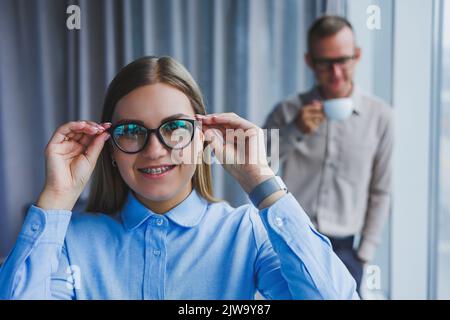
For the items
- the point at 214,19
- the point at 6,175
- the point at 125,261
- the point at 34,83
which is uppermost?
the point at 214,19

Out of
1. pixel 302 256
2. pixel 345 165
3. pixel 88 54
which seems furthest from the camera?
pixel 345 165

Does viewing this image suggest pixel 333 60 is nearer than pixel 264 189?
No

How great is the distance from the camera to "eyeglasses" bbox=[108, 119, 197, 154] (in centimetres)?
77

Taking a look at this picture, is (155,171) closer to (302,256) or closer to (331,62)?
(302,256)

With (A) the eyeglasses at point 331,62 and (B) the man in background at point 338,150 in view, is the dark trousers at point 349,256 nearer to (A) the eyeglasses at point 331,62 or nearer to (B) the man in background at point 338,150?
(B) the man in background at point 338,150

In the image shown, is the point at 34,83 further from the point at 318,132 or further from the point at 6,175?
the point at 318,132

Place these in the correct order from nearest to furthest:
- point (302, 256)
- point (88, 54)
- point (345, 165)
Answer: point (302, 256), point (88, 54), point (345, 165)

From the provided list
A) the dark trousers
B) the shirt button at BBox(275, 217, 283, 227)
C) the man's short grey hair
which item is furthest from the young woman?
the man's short grey hair

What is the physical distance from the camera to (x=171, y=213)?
0.82m

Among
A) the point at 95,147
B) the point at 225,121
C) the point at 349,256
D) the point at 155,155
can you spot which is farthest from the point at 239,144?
the point at 349,256

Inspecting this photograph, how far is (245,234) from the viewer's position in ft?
2.68

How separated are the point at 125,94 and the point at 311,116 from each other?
0.39 metres
